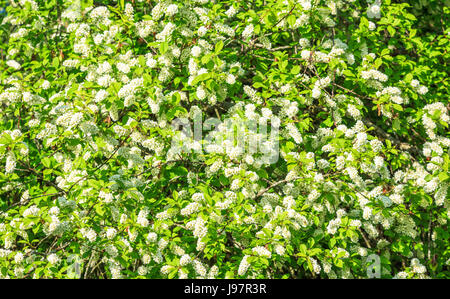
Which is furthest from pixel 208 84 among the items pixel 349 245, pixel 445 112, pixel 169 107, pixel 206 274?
pixel 445 112

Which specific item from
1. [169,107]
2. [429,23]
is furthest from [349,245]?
[429,23]

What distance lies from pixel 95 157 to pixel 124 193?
586 millimetres

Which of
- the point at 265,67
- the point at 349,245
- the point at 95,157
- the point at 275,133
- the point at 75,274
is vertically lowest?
the point at 349,245

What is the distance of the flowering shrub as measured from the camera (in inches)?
100

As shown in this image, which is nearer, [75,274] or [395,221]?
[75,274]

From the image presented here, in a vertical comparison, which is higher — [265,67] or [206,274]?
[265,67]

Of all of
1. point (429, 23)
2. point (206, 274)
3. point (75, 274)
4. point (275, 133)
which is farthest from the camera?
point (429, 23)

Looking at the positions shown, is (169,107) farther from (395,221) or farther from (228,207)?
(395,221)

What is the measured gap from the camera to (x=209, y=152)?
8.75ft

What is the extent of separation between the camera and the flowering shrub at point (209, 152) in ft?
8.37

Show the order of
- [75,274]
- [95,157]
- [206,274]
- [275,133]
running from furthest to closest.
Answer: [95,157]
[275,133]
[206,274]
[75,274]

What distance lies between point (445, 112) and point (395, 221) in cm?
93

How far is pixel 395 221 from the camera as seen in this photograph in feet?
9.89

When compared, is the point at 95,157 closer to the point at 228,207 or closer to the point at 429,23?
the point at 228,207
